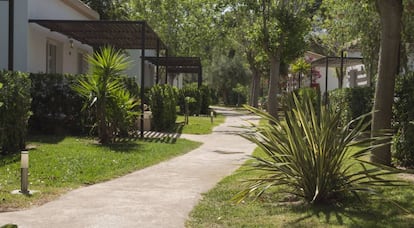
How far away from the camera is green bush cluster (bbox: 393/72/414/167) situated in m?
9.91

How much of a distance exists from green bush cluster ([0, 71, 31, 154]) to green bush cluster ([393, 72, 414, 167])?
24.5ft

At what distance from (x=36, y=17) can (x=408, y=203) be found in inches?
511

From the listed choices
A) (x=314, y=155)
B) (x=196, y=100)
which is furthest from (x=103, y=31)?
(x=196, y=100)

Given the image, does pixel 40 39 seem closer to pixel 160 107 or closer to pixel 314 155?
pixel 160 107

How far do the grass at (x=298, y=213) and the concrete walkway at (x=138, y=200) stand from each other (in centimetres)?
33

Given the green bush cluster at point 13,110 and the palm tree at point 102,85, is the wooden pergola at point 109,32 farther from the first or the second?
the green bush cluster at point 13,110

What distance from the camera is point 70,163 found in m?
10.3

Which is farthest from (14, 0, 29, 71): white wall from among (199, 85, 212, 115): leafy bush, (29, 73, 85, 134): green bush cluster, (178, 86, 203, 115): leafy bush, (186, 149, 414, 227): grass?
(199, 85, 212, 115): leafy bush

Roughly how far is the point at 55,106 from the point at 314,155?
1018 cm

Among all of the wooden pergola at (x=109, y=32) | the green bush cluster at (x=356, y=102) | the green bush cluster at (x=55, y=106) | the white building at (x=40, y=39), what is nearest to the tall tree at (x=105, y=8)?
the wooden pergola at (x=109, y=32)

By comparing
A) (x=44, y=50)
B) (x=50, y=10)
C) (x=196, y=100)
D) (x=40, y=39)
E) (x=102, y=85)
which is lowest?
(x=196, y=100)

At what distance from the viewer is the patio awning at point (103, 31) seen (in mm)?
16016

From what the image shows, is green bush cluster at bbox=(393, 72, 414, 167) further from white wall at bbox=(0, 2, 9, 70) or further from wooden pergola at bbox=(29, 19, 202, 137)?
white wall at bbox=(0, 2, 9, 70)

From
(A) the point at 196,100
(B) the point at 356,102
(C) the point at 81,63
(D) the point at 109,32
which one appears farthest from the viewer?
(A) the point at 196,100
